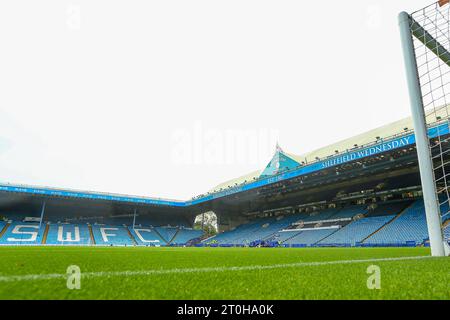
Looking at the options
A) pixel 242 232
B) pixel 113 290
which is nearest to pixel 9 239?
pixel 242 232

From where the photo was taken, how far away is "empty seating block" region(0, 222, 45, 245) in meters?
28.0

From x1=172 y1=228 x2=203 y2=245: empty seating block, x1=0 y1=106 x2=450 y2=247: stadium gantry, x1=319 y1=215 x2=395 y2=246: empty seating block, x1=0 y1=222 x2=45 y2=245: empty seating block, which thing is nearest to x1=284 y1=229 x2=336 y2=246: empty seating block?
x1=0 y1=106 x2=450 y2=247: stadium gantry

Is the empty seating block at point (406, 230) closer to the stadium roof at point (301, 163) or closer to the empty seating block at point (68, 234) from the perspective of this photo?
the stadium roof at point (301, 163)

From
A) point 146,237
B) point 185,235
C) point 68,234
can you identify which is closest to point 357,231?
point 185,235

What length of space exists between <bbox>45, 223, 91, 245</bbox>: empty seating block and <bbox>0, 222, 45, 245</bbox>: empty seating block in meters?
1.00

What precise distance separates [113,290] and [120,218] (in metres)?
41.8

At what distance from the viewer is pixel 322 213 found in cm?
2969

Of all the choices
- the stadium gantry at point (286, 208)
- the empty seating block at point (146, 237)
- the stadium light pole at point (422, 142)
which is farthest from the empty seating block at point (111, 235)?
the stadium light pole at point (422, 142)

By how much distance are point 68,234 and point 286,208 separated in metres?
25.8

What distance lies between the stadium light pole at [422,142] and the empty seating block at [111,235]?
32.7 m

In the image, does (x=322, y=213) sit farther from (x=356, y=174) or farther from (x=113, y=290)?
(x=113, y=290)

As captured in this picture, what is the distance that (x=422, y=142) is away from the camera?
582 cm

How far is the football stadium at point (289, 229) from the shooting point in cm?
234

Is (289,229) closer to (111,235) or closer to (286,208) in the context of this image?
(286,208)
